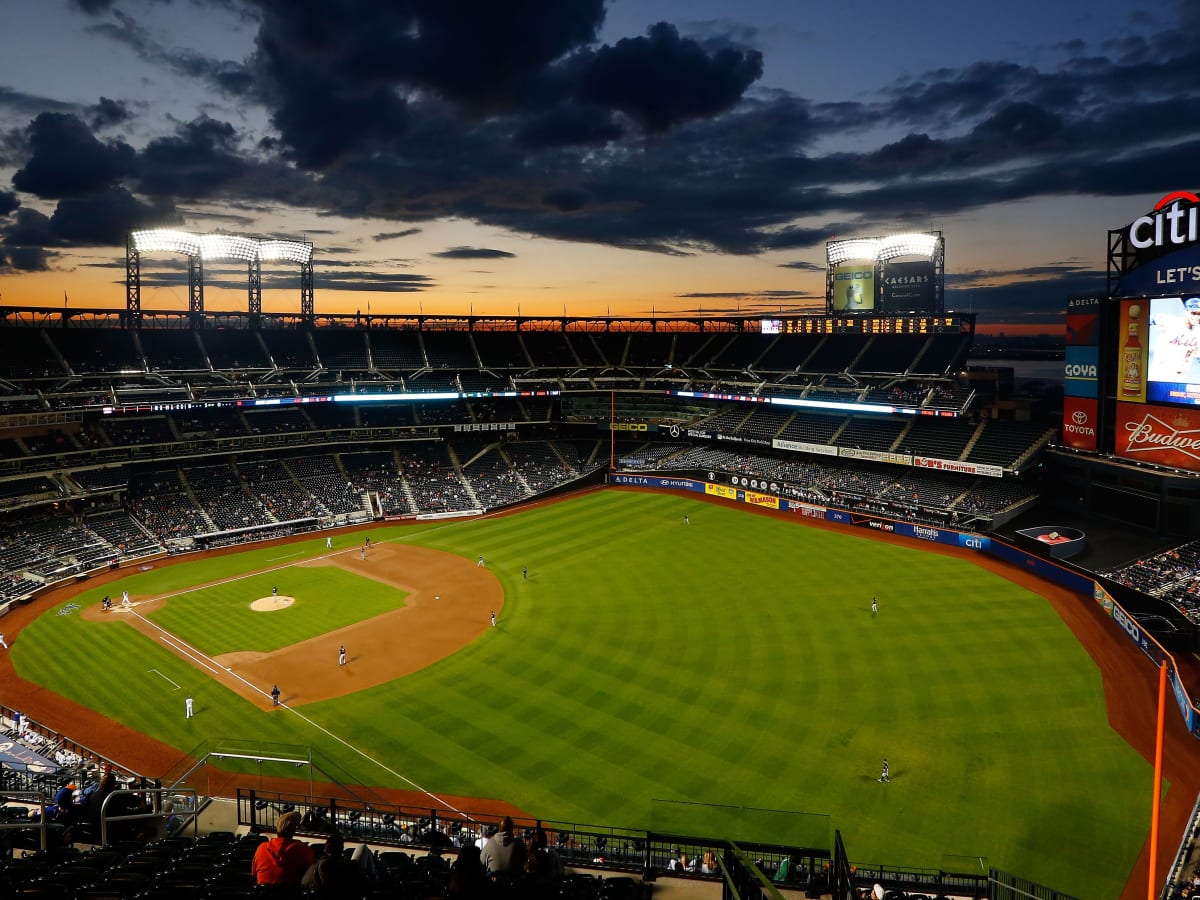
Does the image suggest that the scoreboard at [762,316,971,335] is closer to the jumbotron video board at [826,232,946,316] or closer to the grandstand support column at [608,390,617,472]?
the jumbotron video board at [826,232,946,316]

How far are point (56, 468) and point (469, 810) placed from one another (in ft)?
154

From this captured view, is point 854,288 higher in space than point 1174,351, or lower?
higher

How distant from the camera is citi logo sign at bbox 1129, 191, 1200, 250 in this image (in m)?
37.9

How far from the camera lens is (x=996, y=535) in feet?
159

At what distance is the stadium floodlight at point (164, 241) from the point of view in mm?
63688

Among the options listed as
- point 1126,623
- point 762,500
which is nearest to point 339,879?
point 1126,623

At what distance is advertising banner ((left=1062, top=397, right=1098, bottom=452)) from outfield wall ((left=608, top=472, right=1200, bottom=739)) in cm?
748

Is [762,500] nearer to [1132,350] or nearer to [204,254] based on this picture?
[1132,350]

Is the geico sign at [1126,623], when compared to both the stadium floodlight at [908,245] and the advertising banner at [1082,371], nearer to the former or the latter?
the advertising banner at [1082,371]

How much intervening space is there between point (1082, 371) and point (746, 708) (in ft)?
105

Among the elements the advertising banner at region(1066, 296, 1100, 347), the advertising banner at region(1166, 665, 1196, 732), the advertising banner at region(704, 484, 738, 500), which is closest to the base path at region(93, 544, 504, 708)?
the advertising banner at region(704, 484, 738, 500)

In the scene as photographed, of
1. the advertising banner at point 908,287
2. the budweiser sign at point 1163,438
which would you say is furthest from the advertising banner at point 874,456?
the advertising banner at point 908,287

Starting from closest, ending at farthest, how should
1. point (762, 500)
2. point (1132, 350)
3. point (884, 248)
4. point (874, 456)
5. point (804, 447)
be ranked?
point (1132, 350) → point (874, 456) → point (762, 500) → point (804, 447) → point (884, 248)

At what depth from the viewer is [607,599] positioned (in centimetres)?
4212
